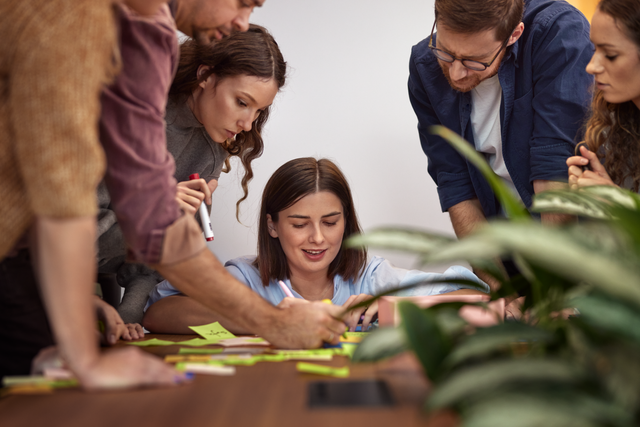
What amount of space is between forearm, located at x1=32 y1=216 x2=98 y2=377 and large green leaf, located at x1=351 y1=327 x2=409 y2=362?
0.31m

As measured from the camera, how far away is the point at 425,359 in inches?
21.1

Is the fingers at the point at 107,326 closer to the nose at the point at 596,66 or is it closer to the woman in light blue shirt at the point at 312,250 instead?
the woman in light blue shirt at the point at 312,250

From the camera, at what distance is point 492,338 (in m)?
0.50

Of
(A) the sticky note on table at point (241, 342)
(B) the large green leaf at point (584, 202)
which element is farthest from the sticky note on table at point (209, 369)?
(B) the large green leaf at point (584, 202)

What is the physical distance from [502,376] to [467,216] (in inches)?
55.4

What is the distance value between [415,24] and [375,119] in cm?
40

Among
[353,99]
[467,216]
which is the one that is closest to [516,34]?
[467,216]

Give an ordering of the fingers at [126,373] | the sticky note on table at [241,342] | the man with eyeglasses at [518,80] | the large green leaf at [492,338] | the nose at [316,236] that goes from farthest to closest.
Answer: the nose at [316,236] → the man with eyeglasses at [518,80] → the sticky note on table at [241,342] → the fingers at [126,373] → the large green leaf at [492,338]

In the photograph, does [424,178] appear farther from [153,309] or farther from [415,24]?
[153,309]

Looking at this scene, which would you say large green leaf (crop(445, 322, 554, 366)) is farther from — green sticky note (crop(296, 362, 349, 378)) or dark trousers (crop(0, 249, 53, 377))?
dark trousers (crop(0, 249, 53, 377))

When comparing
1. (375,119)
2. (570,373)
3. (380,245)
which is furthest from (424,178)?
(570,373)

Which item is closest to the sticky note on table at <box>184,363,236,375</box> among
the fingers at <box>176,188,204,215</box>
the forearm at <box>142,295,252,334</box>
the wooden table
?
the wooden table

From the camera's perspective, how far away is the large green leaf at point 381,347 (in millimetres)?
567

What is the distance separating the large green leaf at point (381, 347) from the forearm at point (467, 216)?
1283 millimetres
